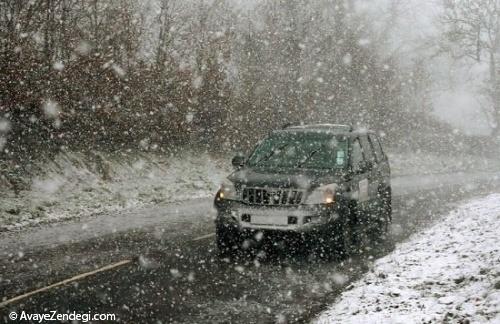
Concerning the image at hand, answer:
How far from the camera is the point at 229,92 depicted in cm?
2173

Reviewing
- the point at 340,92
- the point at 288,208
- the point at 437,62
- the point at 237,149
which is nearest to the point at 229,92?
the point at 237,149

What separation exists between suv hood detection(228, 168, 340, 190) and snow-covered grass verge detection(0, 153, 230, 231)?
544 centimetres

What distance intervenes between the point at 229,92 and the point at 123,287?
604 inches

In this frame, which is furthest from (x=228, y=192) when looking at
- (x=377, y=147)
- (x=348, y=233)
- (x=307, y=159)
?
(x=377, y=147)

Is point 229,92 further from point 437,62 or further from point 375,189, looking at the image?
point 437,62

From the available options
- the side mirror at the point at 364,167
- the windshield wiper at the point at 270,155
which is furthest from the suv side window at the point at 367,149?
the windshield wiper at the point at 270,155

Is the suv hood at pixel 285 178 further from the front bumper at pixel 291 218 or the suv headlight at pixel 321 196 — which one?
the front bumper at pixel 291 218

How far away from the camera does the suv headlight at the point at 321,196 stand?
27.5 feet

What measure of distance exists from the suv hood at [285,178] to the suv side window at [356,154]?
2.68 feet

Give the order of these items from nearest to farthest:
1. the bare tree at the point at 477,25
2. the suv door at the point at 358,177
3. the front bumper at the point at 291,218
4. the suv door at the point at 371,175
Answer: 1. the front bumper at the point at 291,218
2. the suv door at the point at 358,177
3. the suv door at the point at 371,175
4. the bare tree at the point at 477,25

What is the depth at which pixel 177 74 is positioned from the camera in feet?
64.3

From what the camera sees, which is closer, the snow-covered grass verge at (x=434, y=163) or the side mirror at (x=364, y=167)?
the side mirror at (x=364, y=167)

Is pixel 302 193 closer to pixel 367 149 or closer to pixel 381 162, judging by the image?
pixel 367 149

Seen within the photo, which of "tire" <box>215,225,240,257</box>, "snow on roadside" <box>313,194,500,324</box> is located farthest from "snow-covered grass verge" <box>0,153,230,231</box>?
"snow on roadside" <box>313,194,500,324</box>
